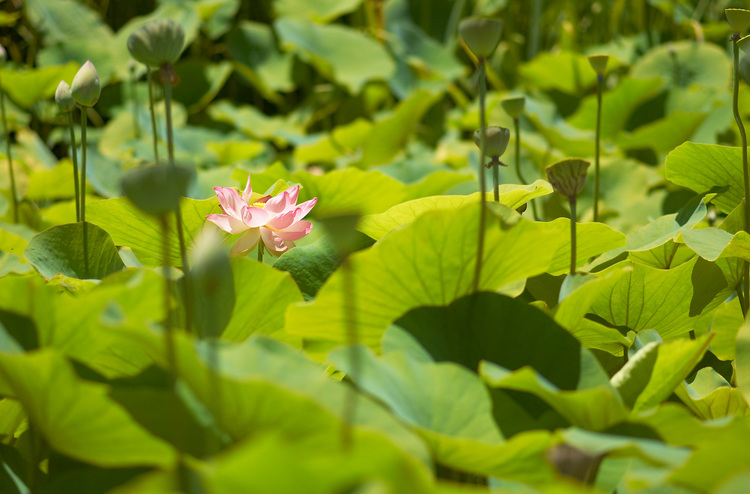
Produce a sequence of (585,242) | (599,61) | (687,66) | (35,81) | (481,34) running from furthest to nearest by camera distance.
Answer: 1. (687,66)
2. (35,81)
3. (599,61)
4. (585,242)
5. (481,34)

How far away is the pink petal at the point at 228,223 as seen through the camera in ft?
1.58

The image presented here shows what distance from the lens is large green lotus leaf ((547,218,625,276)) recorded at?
1.42ft

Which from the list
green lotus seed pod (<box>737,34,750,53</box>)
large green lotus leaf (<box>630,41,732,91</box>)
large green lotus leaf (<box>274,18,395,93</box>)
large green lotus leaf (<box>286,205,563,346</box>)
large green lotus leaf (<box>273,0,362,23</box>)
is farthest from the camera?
large green lotus leaf (<box>273,0,362,23</box>)

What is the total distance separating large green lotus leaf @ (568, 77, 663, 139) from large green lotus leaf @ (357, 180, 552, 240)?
2.61ft

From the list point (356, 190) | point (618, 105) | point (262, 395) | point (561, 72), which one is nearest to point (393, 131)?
point (618, 105)

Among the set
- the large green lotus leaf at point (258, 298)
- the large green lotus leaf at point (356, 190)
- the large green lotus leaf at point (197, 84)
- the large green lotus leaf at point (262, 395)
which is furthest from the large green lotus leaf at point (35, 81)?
the large green lotus leaf at point (262, 395)

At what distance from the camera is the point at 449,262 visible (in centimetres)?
35

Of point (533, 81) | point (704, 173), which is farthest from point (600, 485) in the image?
point (533, 81)

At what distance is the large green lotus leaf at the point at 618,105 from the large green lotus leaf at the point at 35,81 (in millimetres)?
834

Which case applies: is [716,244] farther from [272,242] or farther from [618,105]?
[618,105]

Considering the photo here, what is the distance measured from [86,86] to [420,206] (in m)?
0.22

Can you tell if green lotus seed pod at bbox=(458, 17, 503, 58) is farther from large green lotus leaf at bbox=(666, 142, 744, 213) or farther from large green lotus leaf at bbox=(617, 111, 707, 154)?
large green lotus leaf at bbox=(617, 111, 707, 154)

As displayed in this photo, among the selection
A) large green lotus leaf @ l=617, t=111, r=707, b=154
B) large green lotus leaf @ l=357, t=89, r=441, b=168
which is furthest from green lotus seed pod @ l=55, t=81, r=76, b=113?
large green lotus leaf @ l=617, t=111, r=707, b=154

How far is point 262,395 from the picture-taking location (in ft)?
0.78
